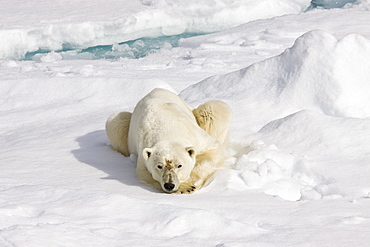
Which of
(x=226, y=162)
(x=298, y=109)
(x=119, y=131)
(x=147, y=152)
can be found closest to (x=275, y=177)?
(x=226, y=162)

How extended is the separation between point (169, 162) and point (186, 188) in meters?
0.23

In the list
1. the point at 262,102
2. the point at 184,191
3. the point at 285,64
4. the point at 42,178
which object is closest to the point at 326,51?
the point at 285,64

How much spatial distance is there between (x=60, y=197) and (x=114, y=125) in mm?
1886

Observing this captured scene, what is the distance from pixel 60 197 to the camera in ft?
10.8

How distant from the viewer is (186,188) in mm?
4070

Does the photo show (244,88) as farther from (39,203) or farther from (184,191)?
(39,203)

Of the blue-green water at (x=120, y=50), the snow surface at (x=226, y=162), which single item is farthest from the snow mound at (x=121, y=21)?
the snow surface at (x=226, y=162)

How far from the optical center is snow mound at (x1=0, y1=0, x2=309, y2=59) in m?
13.4

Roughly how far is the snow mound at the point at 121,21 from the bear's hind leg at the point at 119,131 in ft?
28.1

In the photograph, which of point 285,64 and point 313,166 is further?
point 285,64

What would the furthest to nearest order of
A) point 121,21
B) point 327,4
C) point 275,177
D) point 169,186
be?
point 327,4 → point 121,21 → point 275,177 → point 169,186

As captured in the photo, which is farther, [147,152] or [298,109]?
[298,109]

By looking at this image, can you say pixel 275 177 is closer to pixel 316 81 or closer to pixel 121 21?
pixel 316 81

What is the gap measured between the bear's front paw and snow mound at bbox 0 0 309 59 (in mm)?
9872
